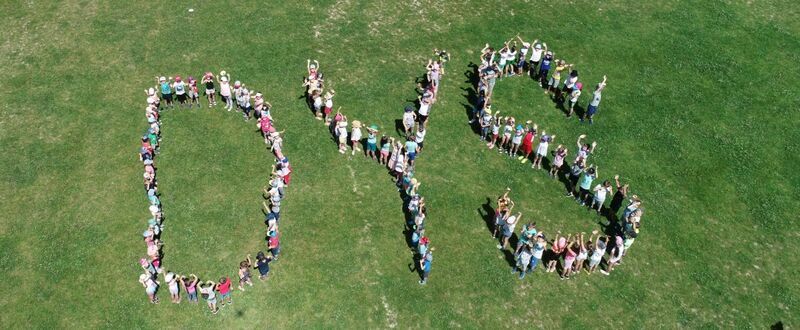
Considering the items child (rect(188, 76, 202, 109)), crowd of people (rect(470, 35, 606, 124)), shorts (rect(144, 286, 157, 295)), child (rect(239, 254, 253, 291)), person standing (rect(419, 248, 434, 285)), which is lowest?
shorts (rect(144, 286, 157, 295))

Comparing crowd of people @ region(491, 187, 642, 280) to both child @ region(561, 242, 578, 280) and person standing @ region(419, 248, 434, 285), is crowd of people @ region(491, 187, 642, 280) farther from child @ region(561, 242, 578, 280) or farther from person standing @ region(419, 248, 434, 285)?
person standing @ region(419, 248, 434, 285)

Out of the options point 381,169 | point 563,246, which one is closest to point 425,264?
point 563,246

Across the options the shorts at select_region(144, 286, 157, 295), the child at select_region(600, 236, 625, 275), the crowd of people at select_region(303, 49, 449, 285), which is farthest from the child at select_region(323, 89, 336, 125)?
the child at select_region(600, 236, 625, 275)

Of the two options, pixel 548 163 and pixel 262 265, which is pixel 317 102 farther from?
pixel 548 163

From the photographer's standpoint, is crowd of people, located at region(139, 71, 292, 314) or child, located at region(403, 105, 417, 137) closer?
crowd of people, located at region(139, 71, 292, 314)

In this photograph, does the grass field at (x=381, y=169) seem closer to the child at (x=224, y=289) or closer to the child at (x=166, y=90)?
the child at (x=224, y=289)

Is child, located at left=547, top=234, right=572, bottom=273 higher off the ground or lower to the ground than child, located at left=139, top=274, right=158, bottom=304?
higher

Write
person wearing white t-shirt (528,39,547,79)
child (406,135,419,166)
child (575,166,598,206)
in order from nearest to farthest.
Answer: child (575,166,598,206)
child (406,135,419,166)
person wearing white t-shirt (528,39,547,79)
